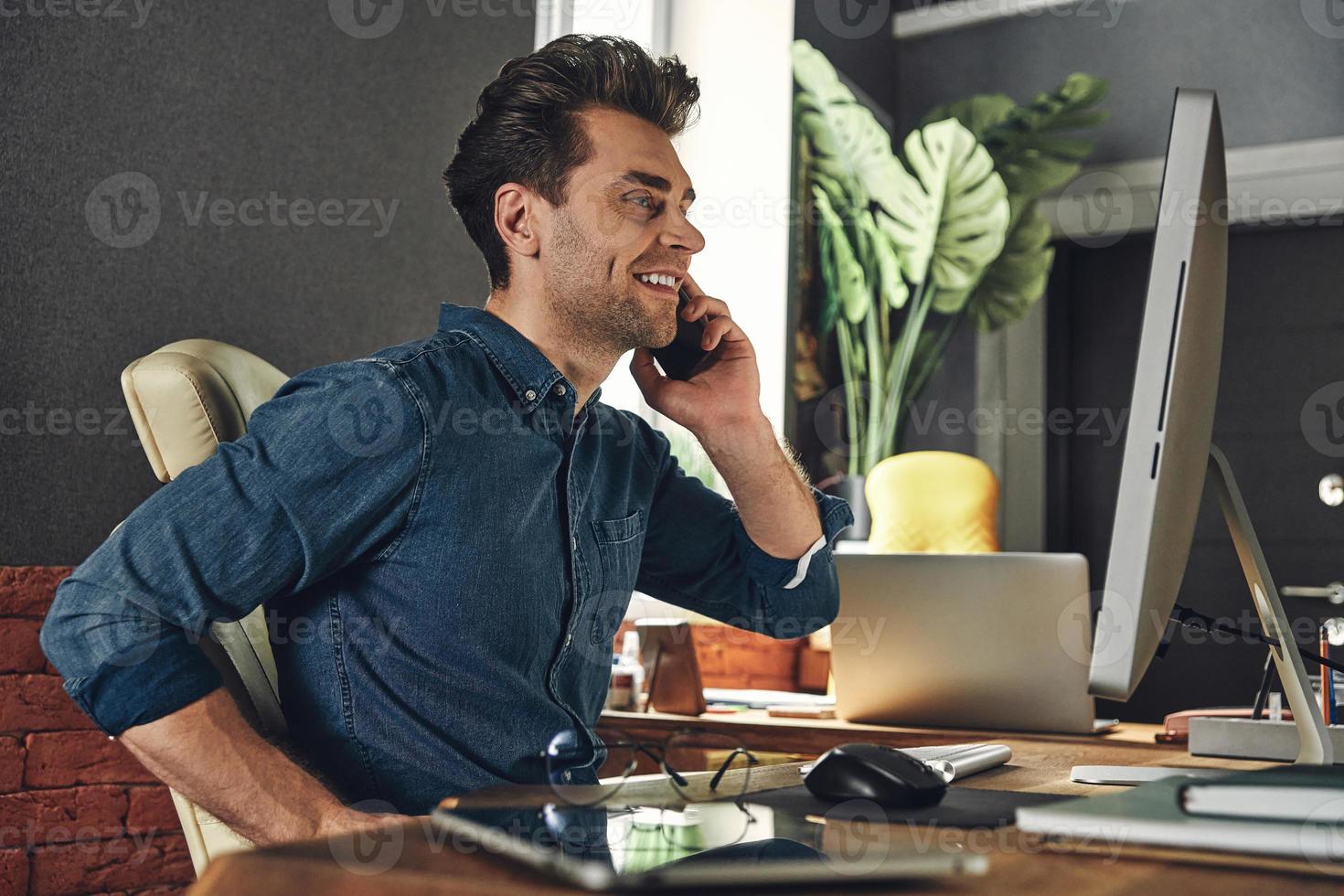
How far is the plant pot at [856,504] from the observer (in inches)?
140

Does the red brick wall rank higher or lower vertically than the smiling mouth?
lower

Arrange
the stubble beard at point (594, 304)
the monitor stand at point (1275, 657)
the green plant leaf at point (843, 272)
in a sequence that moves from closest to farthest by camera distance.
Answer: the monitor stand at point (1275, 657)
the stubble beard at point (594, 304)
the green plant leaf at point (843, 272)

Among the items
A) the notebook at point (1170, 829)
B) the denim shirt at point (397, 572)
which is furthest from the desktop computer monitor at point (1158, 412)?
the denim shirt at point (397, 572)

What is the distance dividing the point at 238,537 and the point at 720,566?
72cm

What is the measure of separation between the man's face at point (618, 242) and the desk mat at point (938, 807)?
700 mm

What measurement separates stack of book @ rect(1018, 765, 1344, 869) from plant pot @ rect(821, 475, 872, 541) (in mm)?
2845

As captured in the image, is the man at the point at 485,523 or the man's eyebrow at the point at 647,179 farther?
the man's eyebrow at the point at 647,179

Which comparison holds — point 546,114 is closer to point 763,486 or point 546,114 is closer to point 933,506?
point 763,486

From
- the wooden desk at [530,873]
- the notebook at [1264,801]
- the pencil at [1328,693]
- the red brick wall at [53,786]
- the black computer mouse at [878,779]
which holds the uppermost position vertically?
the notebook at [1264,801]

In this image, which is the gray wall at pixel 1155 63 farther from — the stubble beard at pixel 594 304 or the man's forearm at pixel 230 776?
the man's forearm at pixel 230 776

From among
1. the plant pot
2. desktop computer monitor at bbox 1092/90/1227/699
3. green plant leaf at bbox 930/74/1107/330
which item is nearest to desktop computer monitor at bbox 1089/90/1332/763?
desktop computer monitor at bbox 1092/90/1227/699

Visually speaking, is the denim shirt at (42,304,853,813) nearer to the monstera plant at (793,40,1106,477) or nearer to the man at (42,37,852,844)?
the man at (42,37,852,844)

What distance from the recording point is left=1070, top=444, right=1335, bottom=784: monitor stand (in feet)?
3.66

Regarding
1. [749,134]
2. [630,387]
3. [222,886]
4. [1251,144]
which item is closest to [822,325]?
[749,134]
